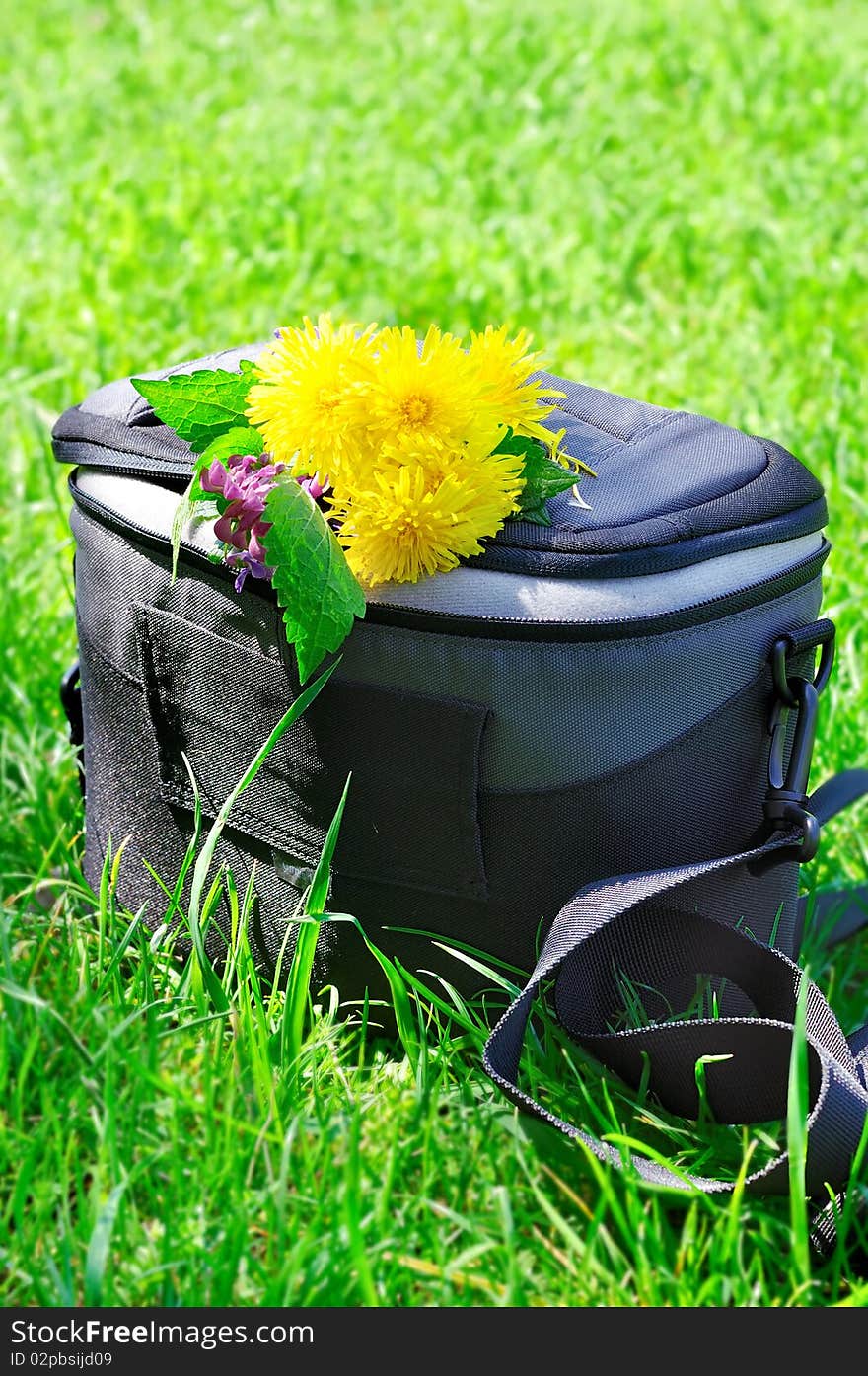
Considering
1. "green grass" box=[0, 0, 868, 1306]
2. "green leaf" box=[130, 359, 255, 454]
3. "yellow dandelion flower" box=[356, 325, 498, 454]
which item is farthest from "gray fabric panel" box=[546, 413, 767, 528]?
"green grass" box=[0, 0, 868, 1306]

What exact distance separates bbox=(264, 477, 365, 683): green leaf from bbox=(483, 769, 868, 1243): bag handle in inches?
14.8

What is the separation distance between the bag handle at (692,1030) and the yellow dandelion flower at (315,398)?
1.75ft

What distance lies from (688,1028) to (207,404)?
32.8 inches

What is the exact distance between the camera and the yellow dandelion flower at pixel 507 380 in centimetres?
152

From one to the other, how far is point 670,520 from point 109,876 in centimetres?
84

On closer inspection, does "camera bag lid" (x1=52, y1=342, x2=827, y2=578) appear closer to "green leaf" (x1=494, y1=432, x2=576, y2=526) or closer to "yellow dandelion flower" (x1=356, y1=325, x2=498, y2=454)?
"green leaf" (x1=494, y1=432, x2=576, y2=526)

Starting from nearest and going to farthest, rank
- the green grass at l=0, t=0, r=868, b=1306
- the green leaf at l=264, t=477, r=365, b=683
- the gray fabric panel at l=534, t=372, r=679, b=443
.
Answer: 1. the green grass at l=0, t=0, r=868, b=1306
2. the green leaf at l=264, t=477, r=365, b=683
3. the gray fabric panel at l=534, t=372, r=679, b=443

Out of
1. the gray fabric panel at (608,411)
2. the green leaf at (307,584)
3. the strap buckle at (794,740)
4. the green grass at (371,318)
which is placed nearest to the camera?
the green grass at (371,318)

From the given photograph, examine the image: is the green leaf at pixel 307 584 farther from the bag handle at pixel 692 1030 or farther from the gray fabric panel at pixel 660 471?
the bag handle at pixel 692 1030

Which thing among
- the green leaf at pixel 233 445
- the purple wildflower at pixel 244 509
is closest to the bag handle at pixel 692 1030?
the purple wildflower at pixel 244 509

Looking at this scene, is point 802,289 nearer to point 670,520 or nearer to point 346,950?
point 670,520

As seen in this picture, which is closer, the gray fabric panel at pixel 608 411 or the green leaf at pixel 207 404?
the green leaf at pixel 207 404

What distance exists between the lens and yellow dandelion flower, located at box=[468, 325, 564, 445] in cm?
152

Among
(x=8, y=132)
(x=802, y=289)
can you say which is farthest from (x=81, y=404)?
(x=8, y=132)
